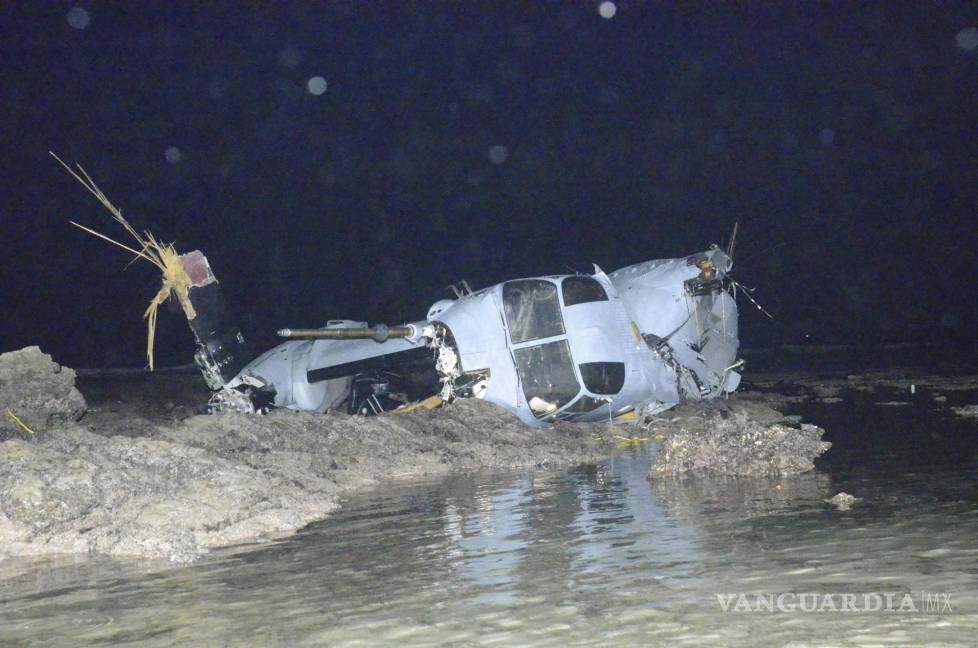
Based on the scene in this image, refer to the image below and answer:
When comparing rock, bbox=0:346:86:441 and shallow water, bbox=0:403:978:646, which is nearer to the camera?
shallow water, bbox=0:403:978:646

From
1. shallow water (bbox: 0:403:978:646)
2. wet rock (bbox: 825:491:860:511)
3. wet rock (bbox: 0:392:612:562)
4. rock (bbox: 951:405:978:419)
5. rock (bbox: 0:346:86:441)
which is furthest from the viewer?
rock (bbox: 951:405:978:419)

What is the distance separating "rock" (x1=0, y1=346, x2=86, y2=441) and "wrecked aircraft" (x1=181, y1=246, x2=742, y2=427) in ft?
9.24

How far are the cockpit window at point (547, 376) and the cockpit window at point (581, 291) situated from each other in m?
0.73

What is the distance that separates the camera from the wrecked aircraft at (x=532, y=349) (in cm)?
1511

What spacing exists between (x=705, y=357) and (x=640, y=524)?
9998 millimetres

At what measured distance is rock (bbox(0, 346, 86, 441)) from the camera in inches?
499

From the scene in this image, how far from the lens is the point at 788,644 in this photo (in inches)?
191

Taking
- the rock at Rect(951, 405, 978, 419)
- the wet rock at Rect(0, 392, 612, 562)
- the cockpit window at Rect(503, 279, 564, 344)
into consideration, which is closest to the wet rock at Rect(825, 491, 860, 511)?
the wet rock at Rect(0, 392, 612, 562)

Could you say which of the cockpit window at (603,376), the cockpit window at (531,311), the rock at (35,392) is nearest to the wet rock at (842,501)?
the cockpit window at (603,376)

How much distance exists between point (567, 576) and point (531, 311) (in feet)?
29.6

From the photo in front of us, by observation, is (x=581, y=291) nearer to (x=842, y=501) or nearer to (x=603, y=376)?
(x=603, y=376)

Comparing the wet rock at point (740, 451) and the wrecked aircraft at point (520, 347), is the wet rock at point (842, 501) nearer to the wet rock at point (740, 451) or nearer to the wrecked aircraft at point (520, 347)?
the wet rock at point (740, 451)

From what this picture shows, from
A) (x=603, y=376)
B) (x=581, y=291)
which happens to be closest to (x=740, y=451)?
A: (x=603, y=376)

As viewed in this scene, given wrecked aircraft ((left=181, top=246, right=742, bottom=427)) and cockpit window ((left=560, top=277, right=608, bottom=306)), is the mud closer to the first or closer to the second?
wrecked aircraft ((left=181, top=246, right=742, bottom=427))
